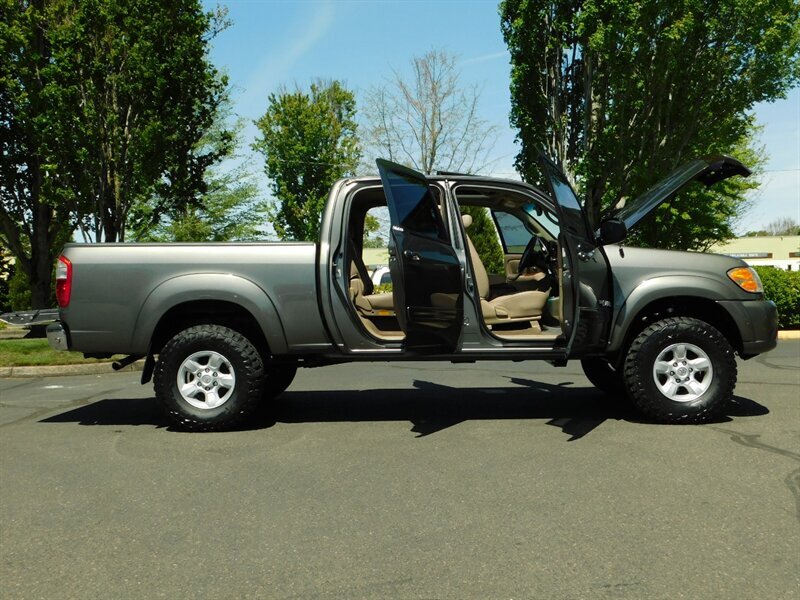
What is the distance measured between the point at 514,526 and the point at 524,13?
18795 millimetres

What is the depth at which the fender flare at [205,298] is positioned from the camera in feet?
19.2

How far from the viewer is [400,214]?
546 centimetres

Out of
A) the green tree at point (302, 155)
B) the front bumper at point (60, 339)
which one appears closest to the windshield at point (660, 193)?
the front bumper at point (60, 339)

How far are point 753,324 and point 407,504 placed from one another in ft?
11.6

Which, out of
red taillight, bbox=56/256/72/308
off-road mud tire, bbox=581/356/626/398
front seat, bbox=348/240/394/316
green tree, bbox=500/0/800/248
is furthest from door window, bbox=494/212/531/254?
green tree, bbox=500/0/800/248

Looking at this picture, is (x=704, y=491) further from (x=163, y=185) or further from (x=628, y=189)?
(x=628, y=189)

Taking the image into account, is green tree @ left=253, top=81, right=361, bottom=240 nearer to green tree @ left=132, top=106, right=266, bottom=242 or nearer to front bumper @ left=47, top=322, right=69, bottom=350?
green tree @ left=132, top=106, right=266, bottom=242

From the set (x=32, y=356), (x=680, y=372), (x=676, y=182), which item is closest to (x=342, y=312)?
(x=680, y=372)

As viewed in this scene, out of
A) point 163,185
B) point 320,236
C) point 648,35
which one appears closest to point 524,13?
point 648,35

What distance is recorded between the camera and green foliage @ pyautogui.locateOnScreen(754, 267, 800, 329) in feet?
49.2

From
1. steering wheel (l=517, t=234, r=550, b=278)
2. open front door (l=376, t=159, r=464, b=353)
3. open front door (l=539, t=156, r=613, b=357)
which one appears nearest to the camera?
open front door (l=376, t=159, r=464, b=353)

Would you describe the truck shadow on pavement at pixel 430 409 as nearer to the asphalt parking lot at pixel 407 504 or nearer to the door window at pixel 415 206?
the asphalt parking lot at pixel 407 504

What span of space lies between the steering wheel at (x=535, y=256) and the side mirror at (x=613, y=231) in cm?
92

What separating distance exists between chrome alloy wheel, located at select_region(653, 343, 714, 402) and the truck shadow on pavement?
39 cm
